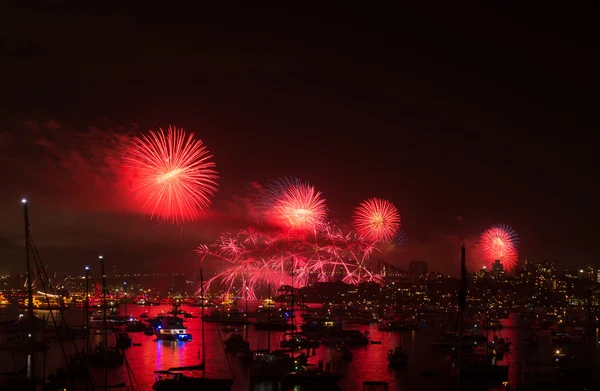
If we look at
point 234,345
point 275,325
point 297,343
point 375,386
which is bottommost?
point 275,325

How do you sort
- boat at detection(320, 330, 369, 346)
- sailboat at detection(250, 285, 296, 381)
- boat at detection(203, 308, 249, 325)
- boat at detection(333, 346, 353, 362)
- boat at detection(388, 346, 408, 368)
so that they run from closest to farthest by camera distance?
sailboat at detection(250, 285, 296, 381), boat at detection(388, 346, 408, 368), boat at detection(333, 346, 353, 362), boat at detection(320, 330, 369, 346), boat at detection(203, 308, 249, 325)

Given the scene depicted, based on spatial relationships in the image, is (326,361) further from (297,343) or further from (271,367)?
(271,367)

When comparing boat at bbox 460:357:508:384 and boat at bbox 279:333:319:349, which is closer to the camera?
boat at bbox 460:357:508:384

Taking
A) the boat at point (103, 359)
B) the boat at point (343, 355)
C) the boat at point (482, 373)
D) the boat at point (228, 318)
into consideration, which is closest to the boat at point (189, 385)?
the boat at point (103, 359)

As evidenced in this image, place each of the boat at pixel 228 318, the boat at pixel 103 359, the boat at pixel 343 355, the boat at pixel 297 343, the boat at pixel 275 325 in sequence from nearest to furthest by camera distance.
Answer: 1. the boat at pixel 103 359
2. the boat at pixel 343 355
3. the boat at pixel 297 343
4. the boat at pixel 275 325
5. the boat at pixel 228 318

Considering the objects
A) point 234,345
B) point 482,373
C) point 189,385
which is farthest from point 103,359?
point 482,373

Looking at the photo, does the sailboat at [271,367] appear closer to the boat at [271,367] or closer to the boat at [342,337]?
the boat at [271,367]

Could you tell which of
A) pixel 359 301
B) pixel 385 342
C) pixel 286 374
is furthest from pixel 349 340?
pixel 359 301

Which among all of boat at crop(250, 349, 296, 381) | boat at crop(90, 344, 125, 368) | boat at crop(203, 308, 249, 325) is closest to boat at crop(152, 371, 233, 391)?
boat at crop(250, 349, 296, 381)

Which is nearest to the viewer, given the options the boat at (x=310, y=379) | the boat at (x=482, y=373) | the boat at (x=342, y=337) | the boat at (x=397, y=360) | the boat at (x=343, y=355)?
the boat at (x=310, y=379)

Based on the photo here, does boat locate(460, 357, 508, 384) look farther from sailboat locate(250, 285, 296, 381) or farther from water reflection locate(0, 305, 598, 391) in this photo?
sailboat locate(250, 285, 296, 381)

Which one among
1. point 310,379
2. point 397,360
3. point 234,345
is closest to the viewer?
point 310,379

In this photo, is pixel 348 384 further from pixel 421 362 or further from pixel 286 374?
pixel 421 362
